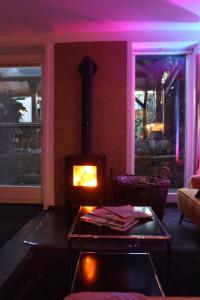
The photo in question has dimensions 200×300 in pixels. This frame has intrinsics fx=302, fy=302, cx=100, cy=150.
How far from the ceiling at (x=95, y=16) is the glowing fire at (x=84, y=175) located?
177cm

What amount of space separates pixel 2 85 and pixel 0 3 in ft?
5.02

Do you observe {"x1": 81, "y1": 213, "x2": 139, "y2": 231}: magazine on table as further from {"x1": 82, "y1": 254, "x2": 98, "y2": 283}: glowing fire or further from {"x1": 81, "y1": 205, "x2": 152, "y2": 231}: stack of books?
{"x1": 82, "y1": 254, "x2": 98, "y2": 283}: glowing fire

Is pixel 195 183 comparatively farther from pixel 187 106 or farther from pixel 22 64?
pixel 22 64

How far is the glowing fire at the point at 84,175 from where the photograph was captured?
3.64 meters

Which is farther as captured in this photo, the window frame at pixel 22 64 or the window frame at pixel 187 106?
the window frame at pixel 22 64

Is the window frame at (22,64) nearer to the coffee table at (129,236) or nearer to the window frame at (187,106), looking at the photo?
the window frame at (187,106)

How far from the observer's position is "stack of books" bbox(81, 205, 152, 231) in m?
1.96

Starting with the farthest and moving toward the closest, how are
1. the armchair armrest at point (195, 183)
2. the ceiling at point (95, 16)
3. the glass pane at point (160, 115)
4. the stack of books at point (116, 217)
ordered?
the glass pane at point (160, 115) < the armchair armrest at point (195, 183) < the ceiling at point (95, 16) < the stack of books at point (116, 217)

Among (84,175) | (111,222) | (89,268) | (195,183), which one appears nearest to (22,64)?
(84,175)

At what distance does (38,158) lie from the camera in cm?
448

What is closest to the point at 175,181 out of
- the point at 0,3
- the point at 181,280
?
the point at 181,280

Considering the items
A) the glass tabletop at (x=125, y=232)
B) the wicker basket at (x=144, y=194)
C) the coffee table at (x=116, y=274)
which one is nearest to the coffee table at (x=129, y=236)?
the glass tabletop at (x=125, y=232)

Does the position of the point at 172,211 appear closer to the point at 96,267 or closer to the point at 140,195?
the point at 140,195

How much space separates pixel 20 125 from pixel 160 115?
2072 millimetres
